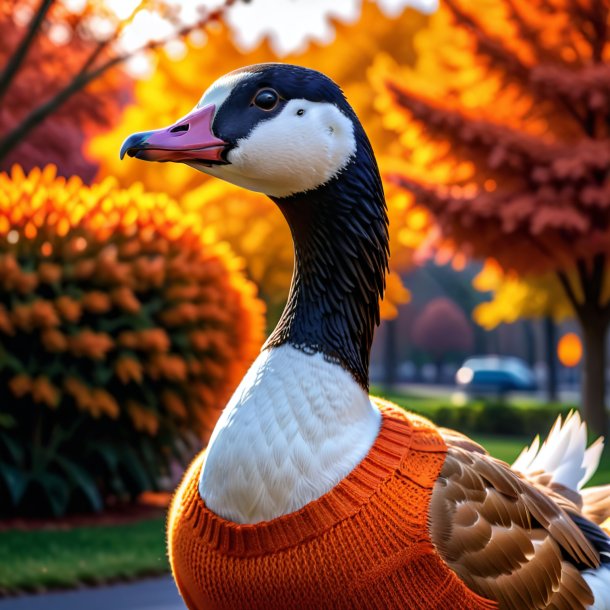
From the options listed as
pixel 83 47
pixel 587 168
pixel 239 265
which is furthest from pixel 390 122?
pixel 239 265

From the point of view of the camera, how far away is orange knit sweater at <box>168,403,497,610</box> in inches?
88.3

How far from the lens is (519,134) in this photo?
463 inches

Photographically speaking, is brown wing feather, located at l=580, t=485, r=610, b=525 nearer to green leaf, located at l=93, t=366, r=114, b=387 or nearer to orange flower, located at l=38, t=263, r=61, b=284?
green leaf, located at l=93, t=366, r=114, b=387

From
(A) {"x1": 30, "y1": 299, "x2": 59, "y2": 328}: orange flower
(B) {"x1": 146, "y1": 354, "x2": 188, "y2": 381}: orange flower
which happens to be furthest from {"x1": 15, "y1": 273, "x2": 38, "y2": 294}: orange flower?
(B) {"x1": 146, "y1": 354, "x2": 188, "y2": 381}: orange flower

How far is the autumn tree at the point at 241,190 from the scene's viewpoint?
42.9 ft

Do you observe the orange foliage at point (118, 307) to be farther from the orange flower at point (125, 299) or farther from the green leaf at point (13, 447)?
the green leaf at point (13, 447)

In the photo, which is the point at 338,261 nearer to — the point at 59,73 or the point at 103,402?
the point at 103,402

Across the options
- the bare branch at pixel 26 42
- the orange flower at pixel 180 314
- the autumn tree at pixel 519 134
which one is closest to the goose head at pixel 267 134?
the orange flower at pixel 180 314

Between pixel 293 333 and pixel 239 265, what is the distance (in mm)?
5461

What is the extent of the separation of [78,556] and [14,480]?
1114 mm

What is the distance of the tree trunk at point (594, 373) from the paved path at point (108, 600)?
378 inches

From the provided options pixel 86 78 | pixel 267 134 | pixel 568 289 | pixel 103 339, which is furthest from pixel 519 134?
pixel 267 134

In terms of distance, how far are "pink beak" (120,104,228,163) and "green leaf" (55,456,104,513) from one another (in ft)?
16.3

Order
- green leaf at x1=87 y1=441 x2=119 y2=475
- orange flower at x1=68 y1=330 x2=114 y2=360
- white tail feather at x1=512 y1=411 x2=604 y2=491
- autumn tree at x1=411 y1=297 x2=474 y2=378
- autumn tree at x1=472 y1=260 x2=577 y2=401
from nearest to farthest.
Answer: white tail feather at x1=512 y1=411 x2=604 y2=491 < orange flower at x1=68 y1=330 x2=114 y2=360 < green leaf at x1=87 y1=441 x2=119 y2=475 < autumn tree at x1=472 y1=260 x2=577 y2=401 < autumn tree at x1=411 y1=297 x2=474 y2=378
